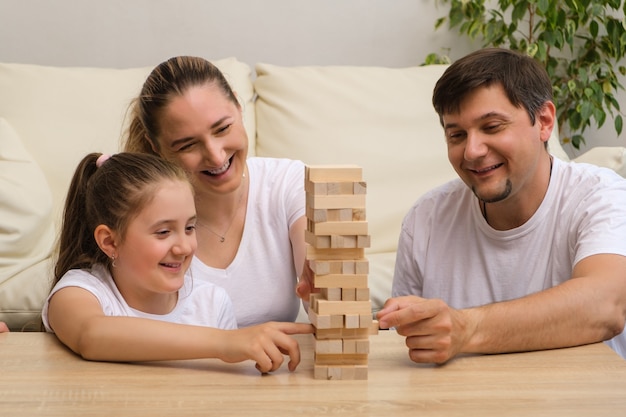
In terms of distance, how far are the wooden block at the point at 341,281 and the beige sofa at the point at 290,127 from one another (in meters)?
1.42

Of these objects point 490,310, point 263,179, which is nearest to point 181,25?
point 263,179

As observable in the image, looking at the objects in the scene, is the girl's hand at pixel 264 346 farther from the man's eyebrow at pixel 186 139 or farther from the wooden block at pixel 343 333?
the man's eyebrow at pixel 186 139

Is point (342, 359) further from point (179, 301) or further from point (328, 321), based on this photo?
point (179, 301)

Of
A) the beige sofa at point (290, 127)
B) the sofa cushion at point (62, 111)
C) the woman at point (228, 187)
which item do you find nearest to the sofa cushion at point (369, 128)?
the beige sofa at point (290, 127)

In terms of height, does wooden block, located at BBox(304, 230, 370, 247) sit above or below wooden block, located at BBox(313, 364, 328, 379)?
above

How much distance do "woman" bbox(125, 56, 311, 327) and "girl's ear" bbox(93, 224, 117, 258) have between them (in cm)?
31

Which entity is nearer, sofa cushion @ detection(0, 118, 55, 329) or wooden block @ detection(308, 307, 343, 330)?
wooden block @ detection(308, 307, 343, 330)

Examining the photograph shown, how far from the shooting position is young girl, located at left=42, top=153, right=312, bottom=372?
140cm

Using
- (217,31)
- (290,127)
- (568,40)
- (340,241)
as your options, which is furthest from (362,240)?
(568,40)

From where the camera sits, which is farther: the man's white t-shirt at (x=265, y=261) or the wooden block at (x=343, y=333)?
the man's white t-shirt at (x=265, y=261)

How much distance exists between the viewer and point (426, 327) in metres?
1.40

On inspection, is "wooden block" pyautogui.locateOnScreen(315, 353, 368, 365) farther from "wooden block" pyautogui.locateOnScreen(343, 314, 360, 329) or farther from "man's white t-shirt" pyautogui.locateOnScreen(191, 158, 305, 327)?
"man's white t-shirt" pyautogui.locateOnScreen(191, 158, 305, 327)

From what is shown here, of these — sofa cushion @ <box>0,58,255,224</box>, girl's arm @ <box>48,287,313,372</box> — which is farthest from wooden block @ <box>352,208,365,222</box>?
sofa cushion @ <box>0,58,255,224</box>

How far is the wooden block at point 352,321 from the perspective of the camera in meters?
1.31
